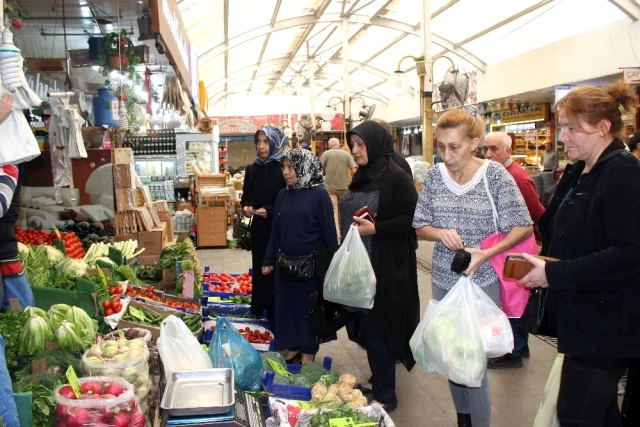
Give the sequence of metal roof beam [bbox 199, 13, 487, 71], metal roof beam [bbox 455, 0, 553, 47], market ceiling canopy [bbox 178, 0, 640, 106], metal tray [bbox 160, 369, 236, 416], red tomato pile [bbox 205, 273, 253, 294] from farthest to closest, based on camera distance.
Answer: metal roof beam [bbox 199, 13, 487, 71] → market ceiling canopy [bbox 178, 0, 640, 106] → metal roof beam [bbox 455, 0, 553, 47] → red tomato pile [bbox 205, 273, 253, 294] → metal tray [bbox 160, 369, 236, 416]

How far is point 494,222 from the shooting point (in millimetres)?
2633

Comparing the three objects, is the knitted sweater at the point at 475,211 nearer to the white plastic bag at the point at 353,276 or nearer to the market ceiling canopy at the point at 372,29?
the white plastic bag at the point at 353,276

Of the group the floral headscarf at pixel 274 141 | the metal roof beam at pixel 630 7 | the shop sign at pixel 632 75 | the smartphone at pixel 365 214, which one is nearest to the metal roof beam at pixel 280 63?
the metal roof beam at pixel 630 7

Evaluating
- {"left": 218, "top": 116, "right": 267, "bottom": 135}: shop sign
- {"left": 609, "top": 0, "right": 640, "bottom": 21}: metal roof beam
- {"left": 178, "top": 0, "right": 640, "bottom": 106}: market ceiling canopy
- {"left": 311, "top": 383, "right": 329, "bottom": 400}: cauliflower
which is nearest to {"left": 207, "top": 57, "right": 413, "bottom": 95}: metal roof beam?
{"left": 178, "top": 0, "right": 640, "bottom": 106}: market ceiling canopy

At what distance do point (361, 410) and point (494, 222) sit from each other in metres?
1.16

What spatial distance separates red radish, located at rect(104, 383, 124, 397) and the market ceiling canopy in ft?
35.8

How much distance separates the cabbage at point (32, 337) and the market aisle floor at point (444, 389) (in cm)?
216

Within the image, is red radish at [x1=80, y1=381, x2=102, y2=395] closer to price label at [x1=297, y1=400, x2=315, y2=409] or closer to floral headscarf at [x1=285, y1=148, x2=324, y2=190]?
price label at [x1=297, y1=400, x2=315, y2=409]

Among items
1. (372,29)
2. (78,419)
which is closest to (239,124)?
(372,29)

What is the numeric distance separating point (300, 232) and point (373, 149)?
0.88 meters

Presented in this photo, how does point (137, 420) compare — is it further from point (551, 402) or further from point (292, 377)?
point (551, 402)

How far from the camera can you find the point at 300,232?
4.10 meters

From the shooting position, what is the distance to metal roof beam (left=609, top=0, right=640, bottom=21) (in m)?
10.5

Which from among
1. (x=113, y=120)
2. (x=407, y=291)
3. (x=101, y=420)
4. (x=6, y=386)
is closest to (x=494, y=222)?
(x=407, y=291)
